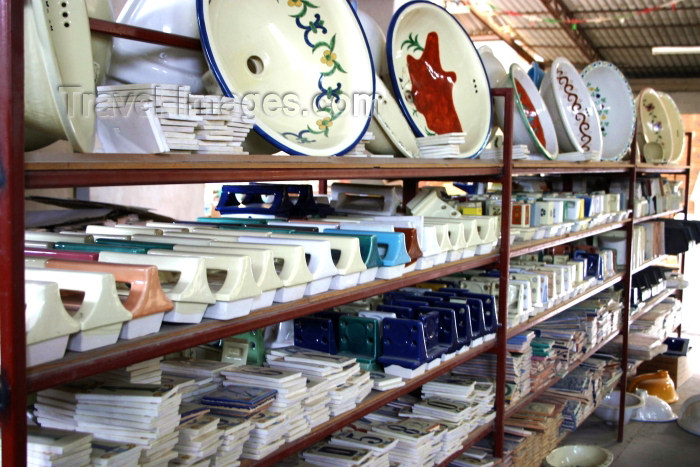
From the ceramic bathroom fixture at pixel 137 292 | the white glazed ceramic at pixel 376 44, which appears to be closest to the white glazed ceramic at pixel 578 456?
the white glazed ceramic at pixel 376 44

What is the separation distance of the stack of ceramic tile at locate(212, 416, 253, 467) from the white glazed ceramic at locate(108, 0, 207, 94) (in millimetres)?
836

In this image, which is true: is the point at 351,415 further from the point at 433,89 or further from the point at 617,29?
the point at 617,29

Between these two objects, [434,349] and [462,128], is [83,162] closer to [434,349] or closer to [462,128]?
[434,349]

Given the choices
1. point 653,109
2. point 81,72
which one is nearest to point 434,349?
point 81,72

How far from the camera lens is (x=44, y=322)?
115cm

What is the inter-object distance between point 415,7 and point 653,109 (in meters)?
3.50

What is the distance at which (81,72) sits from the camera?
1421mm

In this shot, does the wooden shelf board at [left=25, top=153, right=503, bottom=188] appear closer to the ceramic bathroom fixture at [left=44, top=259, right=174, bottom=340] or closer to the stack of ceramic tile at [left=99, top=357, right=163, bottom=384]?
the ceramic bathroom fixture at [left=44, top=259, right=174, bottom=340]

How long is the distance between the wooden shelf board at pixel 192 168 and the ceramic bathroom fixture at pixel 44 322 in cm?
17

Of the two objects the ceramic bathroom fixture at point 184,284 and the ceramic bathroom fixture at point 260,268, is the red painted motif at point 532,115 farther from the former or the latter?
the ceramic bathroom fixture at point 184,284

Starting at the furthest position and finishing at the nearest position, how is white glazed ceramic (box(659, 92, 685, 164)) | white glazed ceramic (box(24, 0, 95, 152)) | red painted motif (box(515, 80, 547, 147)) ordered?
white glazed ceramic (box(659, 92, 685, 164)) < red painted motif (box(515, 80, 547, 147)) < white glazed ceramic (box(24, 0, 95, 152))

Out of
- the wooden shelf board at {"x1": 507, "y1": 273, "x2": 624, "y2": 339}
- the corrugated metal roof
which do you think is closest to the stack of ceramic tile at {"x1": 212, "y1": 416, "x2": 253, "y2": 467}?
the wooden shelf board at {"x1": 507, "y1": 273, "x2": 624, "y2": 339}

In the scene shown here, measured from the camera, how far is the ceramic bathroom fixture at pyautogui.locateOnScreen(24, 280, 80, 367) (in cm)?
114

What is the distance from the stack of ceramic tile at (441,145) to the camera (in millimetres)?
2449
